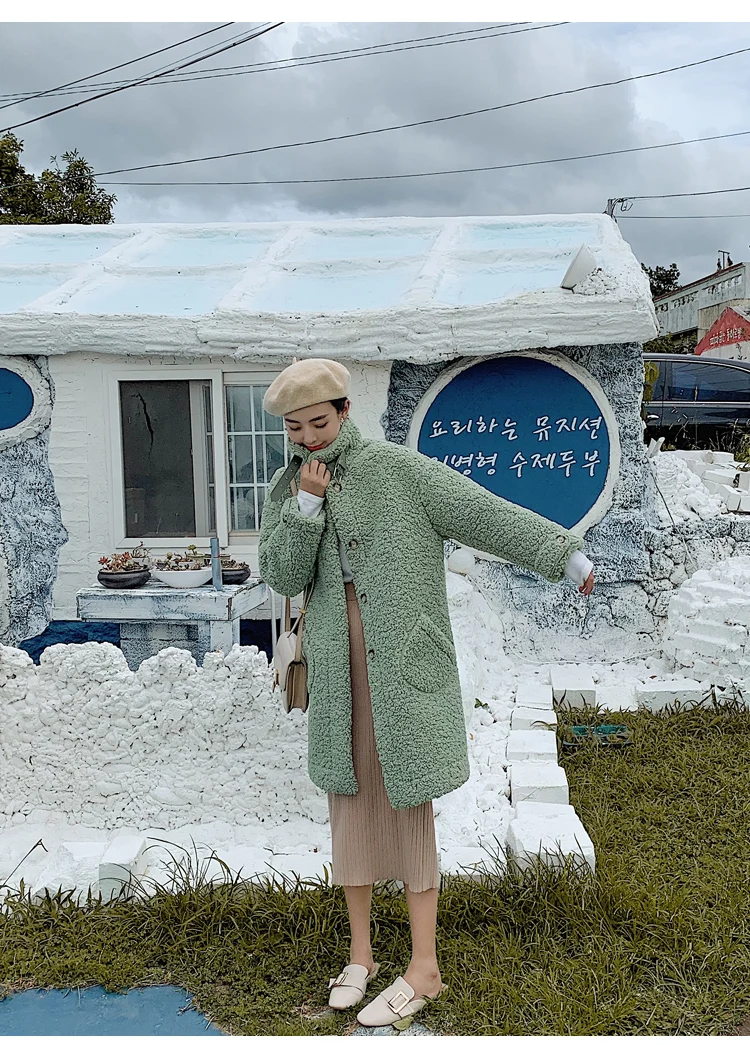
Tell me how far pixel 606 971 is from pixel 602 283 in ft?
13.1

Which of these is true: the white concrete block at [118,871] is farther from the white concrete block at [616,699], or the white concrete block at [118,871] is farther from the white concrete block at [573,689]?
the white concrete block at [616,699]

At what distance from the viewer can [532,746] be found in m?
4.58

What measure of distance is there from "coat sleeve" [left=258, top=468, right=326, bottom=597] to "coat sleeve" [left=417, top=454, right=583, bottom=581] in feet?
1.14

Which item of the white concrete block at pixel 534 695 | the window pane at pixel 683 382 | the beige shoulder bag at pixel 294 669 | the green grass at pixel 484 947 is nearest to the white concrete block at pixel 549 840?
the green grass at pixel 484 947

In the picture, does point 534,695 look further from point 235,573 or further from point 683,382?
point 683,382

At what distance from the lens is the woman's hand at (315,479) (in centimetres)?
284

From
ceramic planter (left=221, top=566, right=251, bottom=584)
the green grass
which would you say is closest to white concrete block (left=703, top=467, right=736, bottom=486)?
ceramic planter (left=221, top=566, right=251, bottom=584)

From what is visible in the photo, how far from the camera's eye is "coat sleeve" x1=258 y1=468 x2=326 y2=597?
2.82 m

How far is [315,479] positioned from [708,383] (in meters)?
9.76

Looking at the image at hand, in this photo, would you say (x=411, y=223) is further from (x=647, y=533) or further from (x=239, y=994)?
(x=239, y=994)

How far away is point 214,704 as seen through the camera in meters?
3.95

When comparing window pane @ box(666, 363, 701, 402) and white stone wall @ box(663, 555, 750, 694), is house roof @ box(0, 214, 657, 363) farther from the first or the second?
window pane @ box(666, 363, 701, 402)

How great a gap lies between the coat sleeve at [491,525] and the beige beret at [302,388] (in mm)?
368

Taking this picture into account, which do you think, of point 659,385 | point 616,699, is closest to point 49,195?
point 659,385
